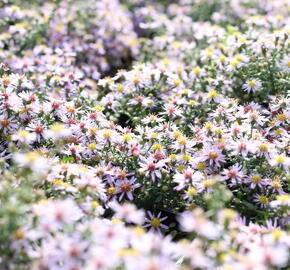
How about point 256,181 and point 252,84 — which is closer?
point 256,181

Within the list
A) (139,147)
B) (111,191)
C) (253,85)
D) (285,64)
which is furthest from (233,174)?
(285,64)

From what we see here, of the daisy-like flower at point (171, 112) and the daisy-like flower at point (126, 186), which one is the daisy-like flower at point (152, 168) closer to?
the daisy-like flower at point (126, 186)

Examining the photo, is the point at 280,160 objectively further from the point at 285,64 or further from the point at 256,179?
the point at 285,64

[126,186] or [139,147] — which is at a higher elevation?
[139,147]

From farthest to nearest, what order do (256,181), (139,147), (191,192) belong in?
(139,147), (256,181), (191,192)

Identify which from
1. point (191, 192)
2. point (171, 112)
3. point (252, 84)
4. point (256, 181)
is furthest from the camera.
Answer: point (252, 84)

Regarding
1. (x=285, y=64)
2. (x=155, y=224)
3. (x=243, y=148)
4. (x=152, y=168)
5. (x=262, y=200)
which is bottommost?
(x=155, y=224)

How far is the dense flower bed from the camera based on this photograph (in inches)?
72.4

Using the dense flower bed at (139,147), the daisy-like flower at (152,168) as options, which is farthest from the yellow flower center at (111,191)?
the daisy-like flower at (152,168)

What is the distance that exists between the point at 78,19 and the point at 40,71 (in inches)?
47.8

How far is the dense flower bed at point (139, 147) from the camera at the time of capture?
1839 mm

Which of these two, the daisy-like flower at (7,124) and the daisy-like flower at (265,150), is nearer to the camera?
the daisy-like flower at (265,150)

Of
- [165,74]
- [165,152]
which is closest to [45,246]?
[165,152]

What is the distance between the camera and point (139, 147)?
2.72 metres
